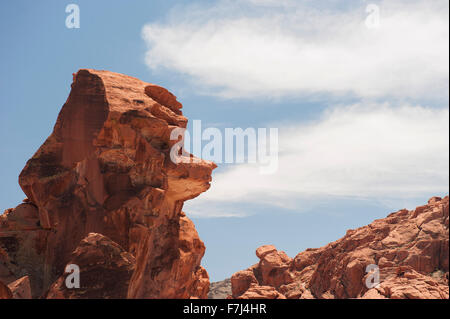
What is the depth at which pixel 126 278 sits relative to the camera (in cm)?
2541

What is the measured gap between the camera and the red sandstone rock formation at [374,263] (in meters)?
35.2

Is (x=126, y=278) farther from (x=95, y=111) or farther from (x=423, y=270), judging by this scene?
(x=423, y=270)

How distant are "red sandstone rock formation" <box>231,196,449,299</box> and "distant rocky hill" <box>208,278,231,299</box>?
1042 centimetres

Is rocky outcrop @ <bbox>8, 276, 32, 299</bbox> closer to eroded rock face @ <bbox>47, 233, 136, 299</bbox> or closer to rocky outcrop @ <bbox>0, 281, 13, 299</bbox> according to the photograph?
rocky outcrop @ <bbox>0, 281, 13, 299</bbox>

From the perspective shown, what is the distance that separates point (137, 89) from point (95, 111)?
3.41 m

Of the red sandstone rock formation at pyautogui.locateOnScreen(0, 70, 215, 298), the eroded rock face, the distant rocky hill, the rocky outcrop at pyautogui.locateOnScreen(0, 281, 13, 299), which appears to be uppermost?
the red sandstone rock formation at pyautogui.locateOnScreen(0, 70, 215, 298)

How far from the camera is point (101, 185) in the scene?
100 feet

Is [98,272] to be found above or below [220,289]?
above

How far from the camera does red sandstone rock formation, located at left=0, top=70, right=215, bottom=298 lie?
30.1m

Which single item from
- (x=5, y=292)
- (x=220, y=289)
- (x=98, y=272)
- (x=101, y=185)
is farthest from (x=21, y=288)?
(x=220, y=289)

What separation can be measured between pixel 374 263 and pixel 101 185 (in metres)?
26.8

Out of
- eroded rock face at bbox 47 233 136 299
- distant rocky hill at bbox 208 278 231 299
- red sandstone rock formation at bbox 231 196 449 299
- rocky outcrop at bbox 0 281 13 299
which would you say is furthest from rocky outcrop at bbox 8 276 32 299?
distant rocky hill at bbox 208 278 231 299

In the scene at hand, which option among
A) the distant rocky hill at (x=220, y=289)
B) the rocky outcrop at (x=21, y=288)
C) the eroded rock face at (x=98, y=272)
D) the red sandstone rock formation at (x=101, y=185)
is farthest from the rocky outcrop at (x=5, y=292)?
the distant rocky hill at (x=220, y=289)

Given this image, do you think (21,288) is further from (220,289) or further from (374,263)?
(220,289)
